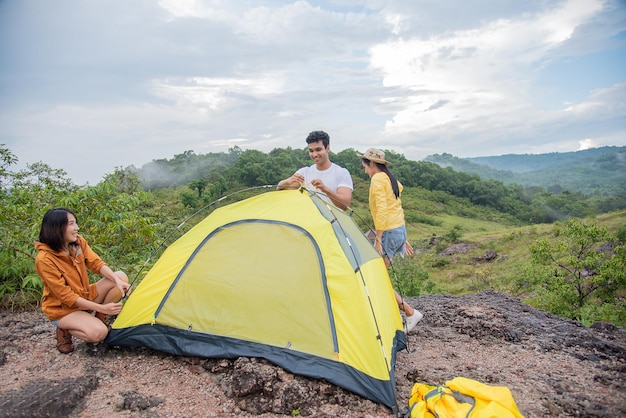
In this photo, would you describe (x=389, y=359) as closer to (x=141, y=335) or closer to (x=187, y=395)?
(x=187, y=395)

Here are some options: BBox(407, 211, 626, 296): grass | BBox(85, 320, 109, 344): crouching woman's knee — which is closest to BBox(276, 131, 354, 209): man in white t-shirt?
BBox(85, 320, 109, 344): crouching woman's knee

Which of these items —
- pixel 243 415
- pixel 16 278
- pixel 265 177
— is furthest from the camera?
pixel 265 177

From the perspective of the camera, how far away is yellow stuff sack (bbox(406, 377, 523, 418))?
3.06 metres

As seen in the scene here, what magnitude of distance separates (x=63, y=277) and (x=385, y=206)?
136 inches

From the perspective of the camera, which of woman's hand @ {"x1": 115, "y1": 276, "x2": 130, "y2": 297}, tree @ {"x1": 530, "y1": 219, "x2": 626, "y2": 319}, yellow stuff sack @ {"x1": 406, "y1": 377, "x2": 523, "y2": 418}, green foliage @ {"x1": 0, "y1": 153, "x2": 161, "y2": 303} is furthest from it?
tree @ {"x1": 530, "y1": 219, "x2": 626, "y2": 319}

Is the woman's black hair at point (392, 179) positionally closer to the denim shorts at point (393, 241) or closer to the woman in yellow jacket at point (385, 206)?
the woman in yellow jacket at point (385, 206)

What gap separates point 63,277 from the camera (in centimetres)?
418

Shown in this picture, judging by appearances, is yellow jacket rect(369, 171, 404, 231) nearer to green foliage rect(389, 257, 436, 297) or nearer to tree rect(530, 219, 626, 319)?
green foliage rect(389, 257, 436, 297)

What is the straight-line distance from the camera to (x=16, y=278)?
6.08m

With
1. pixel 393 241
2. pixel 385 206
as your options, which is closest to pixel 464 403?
pixel 393 241

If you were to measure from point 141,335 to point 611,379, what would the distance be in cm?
474

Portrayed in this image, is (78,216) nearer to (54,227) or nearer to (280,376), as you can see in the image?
(54,227)

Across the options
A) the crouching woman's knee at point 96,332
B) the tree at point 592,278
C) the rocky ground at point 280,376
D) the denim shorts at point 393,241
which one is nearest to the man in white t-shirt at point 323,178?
the denim shorts at point 393,241

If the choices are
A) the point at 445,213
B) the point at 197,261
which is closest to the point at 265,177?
the point at 445,213
